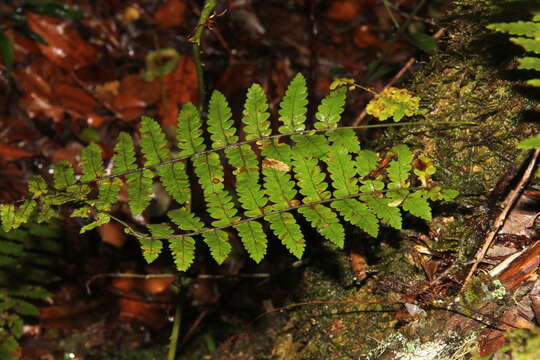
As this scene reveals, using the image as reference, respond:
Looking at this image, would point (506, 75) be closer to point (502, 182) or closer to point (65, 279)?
point (502, 182)

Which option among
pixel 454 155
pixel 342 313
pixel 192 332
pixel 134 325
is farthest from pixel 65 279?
pixel 454 155

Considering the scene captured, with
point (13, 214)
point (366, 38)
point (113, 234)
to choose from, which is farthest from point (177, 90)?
point (13, 214)

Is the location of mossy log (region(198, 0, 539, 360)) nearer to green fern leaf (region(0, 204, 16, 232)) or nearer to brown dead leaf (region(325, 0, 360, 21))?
green fern leaf (region(0, 204, 16, 232))

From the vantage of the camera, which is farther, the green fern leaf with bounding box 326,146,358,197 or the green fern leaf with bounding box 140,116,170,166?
the green fern leaf with bounding box 140,116,170,166

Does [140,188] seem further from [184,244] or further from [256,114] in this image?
[256,114]

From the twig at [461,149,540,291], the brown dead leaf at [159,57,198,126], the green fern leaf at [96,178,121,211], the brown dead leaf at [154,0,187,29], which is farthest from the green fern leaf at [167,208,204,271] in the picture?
the brown dead leaf at [154,0,187,29]
